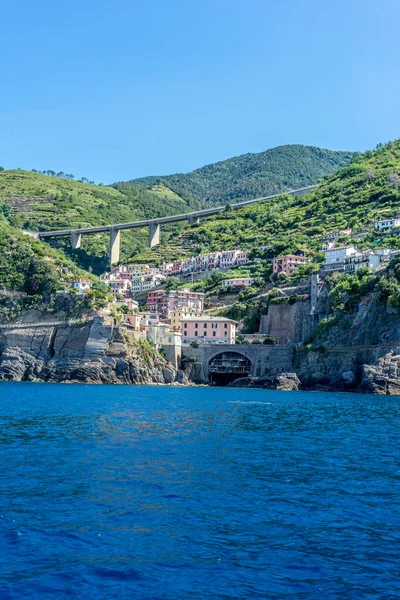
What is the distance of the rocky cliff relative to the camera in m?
81.4

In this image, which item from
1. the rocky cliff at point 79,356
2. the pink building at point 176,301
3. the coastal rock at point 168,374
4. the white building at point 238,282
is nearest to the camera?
the rocky cliff at point 79,356

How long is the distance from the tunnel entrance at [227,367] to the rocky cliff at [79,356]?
6.06m

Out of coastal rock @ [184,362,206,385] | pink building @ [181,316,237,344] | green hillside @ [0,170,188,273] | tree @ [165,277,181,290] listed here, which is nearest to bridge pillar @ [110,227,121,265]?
green hillside @ [0,170,188,273]

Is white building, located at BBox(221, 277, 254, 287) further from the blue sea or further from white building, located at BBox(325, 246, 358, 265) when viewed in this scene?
the blue sea

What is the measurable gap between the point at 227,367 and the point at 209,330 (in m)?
6.61

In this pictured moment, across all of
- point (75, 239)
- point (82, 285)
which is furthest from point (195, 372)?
point (75, 239)

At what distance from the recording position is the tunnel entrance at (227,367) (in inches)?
3462

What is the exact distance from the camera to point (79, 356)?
82500 millimetres

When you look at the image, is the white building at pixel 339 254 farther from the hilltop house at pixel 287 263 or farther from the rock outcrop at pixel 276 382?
the rock outcrop at pixel 276 382

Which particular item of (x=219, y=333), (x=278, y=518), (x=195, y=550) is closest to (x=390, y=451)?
(x=278, y=518)

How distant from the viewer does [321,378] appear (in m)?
78.1

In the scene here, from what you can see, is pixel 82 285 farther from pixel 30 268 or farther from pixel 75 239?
pixel 75 239

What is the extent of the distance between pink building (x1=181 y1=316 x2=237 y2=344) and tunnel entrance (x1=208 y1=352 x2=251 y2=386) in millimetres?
3421

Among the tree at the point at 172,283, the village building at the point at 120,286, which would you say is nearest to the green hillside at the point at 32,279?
the tree at the point at 172,283
